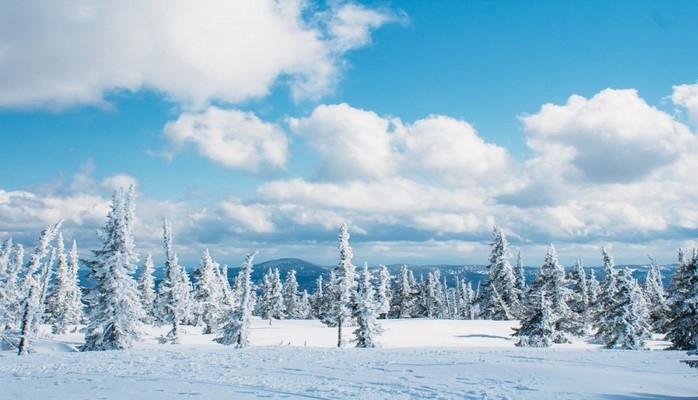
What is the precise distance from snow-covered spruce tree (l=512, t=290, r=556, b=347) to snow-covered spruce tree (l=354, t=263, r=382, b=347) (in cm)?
1352

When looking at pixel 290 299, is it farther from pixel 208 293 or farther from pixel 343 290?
pixel 343 290

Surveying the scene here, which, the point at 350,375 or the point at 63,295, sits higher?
the point at 63,295

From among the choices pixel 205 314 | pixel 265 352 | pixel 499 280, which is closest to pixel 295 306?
pixel 205 314

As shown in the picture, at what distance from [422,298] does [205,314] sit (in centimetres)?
4714

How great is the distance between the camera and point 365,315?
44344 mm

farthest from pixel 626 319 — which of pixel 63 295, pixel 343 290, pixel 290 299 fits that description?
pixel 290 299

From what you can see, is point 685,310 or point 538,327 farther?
point 538,327

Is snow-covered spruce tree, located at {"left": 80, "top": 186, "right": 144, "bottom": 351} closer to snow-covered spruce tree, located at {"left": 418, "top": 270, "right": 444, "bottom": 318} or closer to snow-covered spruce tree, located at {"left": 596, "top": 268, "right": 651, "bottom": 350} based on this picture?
snow-covered spruce tree, located at {"left": 596, "top": 268, "right": 651, "bottom": 350}

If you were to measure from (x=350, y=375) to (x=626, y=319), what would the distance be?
31.8m

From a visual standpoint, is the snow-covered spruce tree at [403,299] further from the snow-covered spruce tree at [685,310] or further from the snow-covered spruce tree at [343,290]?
the snow-covered spruce tree at [685,310]

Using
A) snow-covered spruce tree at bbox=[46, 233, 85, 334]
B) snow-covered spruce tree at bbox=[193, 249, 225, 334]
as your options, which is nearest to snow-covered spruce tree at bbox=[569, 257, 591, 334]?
snow-covered spruce tree at bbox=[193, 249, 225, 334]

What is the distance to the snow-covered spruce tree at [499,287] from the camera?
62.8 m

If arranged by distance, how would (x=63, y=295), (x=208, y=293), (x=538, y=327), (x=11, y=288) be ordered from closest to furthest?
(x=11, y=288) → (x=538, y=327) → (x=63, y=295) → (x=208, y=293)

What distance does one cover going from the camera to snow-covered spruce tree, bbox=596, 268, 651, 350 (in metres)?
38.1
